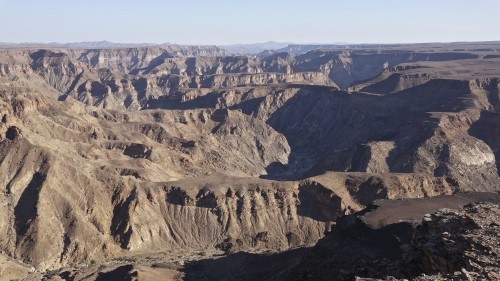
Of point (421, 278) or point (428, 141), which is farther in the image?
point (428, 141)

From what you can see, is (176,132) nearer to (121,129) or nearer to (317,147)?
(121,129)

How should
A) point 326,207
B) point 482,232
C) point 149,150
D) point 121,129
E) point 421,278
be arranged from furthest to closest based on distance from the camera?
point 121,129 < point 149,150 < point 326,207 < point 482,232 < point 421,278

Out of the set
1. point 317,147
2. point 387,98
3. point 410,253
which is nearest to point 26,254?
point 410,253

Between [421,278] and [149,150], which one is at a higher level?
[421,278]

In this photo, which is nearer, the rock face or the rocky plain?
the rock face

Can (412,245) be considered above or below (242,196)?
above

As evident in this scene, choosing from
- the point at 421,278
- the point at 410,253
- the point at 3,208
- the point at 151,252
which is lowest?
the point at 151,252

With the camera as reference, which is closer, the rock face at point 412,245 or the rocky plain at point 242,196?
the rock face at point 412,245

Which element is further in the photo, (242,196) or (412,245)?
(242,196)
